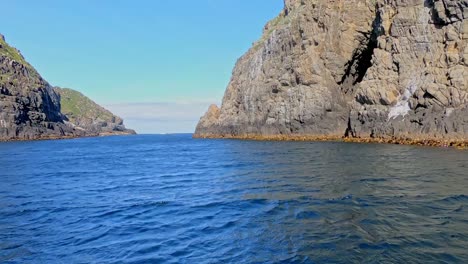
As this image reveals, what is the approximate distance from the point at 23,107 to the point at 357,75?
12404cm

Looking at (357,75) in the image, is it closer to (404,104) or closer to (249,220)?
(404,104)

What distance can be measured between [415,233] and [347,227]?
2.23 meters

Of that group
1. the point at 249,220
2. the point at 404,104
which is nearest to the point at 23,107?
the point at 404,104

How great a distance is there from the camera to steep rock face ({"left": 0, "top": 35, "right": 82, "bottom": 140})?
134250 millimetres

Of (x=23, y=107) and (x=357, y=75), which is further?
(x=23, y=107)

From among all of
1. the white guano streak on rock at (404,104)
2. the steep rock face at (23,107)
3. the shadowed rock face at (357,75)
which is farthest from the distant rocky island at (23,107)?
the white guano streak on rock at (404,104)

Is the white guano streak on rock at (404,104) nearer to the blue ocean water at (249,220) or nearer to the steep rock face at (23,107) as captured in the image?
the blue ocean water at (249,220)

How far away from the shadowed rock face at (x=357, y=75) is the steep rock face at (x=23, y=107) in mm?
71881

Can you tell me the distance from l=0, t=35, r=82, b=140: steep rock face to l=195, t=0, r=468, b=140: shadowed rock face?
7188 cm

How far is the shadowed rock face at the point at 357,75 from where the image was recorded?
56.9 m

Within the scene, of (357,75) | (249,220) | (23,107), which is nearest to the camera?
(249,220)

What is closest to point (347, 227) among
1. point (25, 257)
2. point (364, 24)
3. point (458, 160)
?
point (25, 257)

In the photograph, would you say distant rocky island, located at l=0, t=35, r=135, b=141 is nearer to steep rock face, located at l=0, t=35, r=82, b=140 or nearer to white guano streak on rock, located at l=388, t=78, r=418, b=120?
steep rock face, located at l=0, t=35, r=82, b=140

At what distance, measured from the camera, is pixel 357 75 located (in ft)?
296
